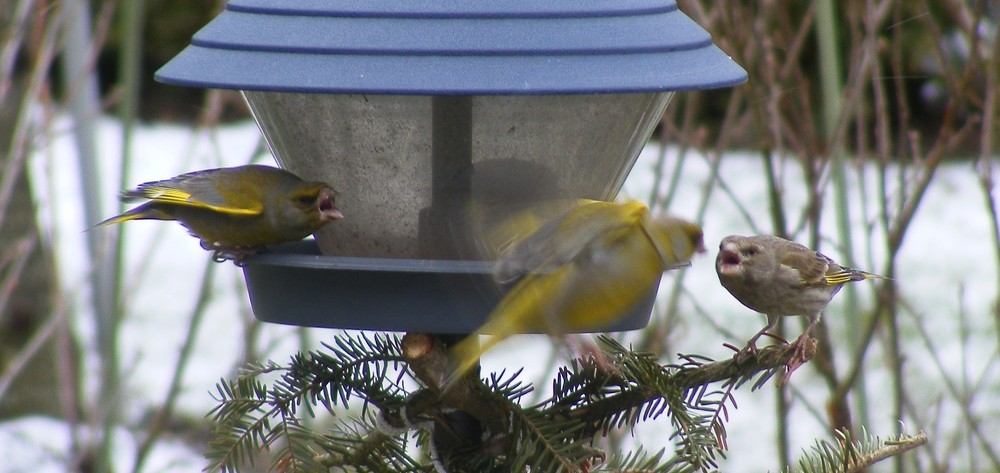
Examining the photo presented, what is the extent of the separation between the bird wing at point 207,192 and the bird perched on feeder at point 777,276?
1.18 meters

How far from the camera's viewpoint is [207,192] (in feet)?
8.51

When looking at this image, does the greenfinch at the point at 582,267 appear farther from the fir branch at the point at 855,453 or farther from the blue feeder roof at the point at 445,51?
the fir branch at the point at 855,453

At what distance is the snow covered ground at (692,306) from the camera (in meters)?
7.20

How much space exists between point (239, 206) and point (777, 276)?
4.62 ft

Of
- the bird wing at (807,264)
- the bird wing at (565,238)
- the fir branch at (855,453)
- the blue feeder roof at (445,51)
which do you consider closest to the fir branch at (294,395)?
the bird wing at (565,238)

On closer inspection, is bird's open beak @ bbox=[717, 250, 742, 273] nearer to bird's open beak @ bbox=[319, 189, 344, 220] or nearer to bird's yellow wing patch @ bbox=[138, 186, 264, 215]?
bird's open beak @ bbox=[319, 189, 344, 220]

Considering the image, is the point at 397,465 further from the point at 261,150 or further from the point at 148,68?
the point at 148,68

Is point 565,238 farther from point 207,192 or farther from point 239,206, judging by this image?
point 207,192

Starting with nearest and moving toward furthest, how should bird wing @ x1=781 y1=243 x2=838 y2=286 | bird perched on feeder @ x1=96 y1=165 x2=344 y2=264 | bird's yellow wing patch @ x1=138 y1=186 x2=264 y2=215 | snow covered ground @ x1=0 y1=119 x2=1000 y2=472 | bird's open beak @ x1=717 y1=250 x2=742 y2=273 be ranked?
1. bird perched on feeder @ x1=96 y1=165 x2=344 y2=264
2. bird's yellow wing patch @ x1=138 y1=186 x2=264 y2=215
3. bird's open beak @ x1=717 y1=250 x2=742 y2=273
4. bird wing @ x1=781 y1=243 x2=838 y2=286
5. snow covered ground @ x1=0 y1=119 x2=1000 y2=472

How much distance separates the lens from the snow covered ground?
7.20 metres

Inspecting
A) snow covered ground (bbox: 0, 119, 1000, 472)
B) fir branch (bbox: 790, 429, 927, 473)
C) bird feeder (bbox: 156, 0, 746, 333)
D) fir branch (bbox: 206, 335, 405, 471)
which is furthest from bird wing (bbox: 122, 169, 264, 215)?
snow covered ground (bbox: 0, 119, 1000, 472)

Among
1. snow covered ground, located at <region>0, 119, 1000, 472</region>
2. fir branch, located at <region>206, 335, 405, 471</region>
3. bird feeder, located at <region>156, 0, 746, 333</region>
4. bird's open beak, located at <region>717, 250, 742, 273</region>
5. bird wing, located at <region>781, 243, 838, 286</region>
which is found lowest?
snow covered ground, located at <region>0, 119, 1000, 472</region>

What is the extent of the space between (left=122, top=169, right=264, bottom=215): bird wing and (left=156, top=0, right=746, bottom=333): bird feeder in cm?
13

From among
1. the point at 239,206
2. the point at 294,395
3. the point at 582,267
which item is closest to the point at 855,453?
the point at 582,267
